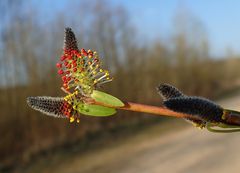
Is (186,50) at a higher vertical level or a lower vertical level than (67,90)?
higher

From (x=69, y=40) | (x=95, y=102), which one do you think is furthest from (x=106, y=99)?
(x=69, y=40)

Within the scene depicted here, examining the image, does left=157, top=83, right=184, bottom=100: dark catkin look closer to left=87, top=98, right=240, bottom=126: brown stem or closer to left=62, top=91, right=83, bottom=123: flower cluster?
left=87, top=98, right=240, bottom=126: brown stem

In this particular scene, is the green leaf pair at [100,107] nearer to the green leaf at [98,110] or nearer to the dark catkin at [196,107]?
the green leaf at [98,110]

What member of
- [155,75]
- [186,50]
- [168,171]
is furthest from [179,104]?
[186,50]

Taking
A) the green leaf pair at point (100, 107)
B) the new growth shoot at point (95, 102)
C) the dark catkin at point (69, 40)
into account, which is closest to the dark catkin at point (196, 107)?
the new growth shoot at point (95, 102)

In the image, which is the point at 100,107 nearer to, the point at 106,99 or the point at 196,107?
the point at 106,99

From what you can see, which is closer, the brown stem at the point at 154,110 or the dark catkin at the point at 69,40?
the brown stem at the point at 154,110

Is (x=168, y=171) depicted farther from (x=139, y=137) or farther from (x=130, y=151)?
(x=139, y=137)
